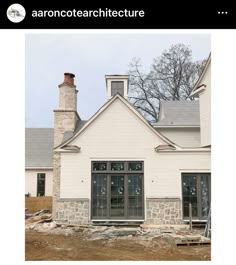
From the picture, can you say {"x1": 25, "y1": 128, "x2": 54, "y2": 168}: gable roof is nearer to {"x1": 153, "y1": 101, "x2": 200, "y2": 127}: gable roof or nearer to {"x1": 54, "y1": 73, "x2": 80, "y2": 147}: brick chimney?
{"x1": 54, "y1": 73, "x2": 80, "y2": 147}: brick chimney

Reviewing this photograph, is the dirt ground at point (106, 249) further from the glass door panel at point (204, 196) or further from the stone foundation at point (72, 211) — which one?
the glass door panel at point (204, 196)

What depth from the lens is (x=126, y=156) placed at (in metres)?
10.9

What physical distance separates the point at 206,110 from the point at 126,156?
369 cm

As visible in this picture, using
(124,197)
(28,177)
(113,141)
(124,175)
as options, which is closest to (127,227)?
(124,197)

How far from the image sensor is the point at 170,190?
10.8 m

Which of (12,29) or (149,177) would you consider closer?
(12,29)

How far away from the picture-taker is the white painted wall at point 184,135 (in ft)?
46.7

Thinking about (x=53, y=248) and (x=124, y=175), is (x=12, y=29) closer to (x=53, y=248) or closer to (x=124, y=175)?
(x=53, y=248)

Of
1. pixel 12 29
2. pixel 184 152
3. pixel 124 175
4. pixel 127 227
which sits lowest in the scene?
pixel 127 227

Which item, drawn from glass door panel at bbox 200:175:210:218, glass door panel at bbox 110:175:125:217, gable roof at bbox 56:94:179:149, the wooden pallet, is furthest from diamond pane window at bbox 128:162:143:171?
the wooden pallet

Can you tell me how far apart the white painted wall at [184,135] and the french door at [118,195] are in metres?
4.00

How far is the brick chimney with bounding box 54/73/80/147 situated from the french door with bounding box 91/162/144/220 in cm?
265
